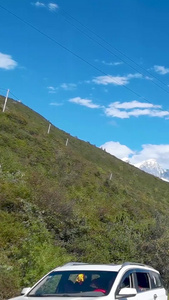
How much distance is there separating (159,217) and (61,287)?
50.0 feet

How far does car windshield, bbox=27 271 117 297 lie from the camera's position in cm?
663

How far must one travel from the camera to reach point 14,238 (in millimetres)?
14430

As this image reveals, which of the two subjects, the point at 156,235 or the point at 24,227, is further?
the point at 156,235

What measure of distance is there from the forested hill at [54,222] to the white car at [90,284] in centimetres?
273

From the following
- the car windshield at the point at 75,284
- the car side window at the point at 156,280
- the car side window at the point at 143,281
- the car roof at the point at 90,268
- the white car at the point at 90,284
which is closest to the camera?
the white car at the point at 90,284

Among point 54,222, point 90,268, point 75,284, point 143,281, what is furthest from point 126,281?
point 54,222

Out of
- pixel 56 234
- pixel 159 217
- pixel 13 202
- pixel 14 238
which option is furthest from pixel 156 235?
pixel 14 238

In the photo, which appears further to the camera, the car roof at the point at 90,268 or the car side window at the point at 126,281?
the car roof at the point at 90,268

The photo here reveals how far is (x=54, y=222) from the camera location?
18.4 meters

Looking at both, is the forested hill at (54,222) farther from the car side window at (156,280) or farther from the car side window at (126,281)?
the car side window at (126,281)

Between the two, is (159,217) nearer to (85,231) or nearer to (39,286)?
(85,231)

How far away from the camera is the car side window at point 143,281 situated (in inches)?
303

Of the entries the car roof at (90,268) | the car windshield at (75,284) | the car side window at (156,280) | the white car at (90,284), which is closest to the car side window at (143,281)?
the white car at (90,284)

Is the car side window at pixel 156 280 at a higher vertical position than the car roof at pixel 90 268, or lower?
lower
